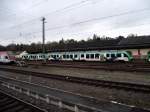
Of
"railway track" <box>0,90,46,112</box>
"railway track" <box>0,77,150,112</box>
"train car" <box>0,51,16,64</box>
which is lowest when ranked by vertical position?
"railway track" <box>0,90,46,112</box>

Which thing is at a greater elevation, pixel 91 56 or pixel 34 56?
pixel 34 56

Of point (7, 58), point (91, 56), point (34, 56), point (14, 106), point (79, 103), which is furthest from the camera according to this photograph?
point (34, 56)

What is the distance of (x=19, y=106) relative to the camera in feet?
33.6

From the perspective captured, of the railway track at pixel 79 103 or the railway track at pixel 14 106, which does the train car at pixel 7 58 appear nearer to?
the railway track at pixel 79 103

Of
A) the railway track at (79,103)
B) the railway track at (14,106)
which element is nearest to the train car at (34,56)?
the railway track at (79,103)

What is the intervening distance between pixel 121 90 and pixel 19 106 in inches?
269

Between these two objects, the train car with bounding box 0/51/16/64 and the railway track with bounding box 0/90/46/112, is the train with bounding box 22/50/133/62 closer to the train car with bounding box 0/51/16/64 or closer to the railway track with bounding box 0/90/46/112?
the train car with bounding box 0/51/16/64

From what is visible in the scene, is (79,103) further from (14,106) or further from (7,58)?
(7,58)

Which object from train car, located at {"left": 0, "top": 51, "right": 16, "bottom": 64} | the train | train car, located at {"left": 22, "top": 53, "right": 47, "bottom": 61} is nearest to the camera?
the train

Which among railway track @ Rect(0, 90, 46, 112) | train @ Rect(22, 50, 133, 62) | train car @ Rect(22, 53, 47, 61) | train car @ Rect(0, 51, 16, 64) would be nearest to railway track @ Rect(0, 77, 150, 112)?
railway track @ Rect(0, 90, 46, 112)

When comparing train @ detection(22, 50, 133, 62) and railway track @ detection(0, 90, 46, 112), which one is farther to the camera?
train @ detection(22, 50, 133, 62)

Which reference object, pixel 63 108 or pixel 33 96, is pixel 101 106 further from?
pixel 33 96

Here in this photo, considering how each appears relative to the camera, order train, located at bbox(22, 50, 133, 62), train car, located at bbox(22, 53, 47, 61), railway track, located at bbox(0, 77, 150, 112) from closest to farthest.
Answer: railway track, located at bbox(0, 77, 150, 112)
train, located at bbox(22, 50, 133, 62)
train car, located at bbox(22, 53, 47, 61)

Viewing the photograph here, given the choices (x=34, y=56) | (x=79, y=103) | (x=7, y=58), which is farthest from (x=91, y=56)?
(x=79, y=103)
